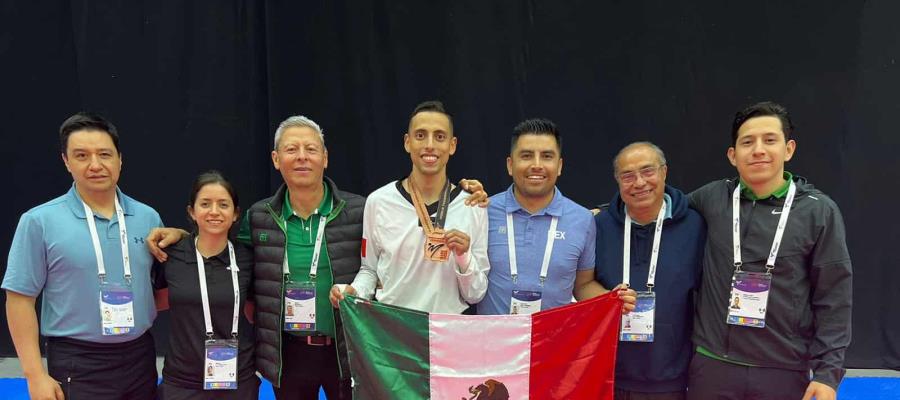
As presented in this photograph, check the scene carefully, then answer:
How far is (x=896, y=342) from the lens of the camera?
15.2 feet

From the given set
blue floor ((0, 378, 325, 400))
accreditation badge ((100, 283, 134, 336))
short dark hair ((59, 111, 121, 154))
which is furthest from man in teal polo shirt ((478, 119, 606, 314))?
blue floor ((0, 378, 325, 400))

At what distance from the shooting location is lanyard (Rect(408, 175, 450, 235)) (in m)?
2.44

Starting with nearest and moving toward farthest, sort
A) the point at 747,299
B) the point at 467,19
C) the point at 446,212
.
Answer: the point at 747,299 → the point at 446,212 → the point at 467,19

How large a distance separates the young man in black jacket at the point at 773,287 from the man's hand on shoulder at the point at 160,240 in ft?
7.52

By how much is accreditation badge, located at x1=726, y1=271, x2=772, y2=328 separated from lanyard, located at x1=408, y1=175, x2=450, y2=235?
1203 millimetres

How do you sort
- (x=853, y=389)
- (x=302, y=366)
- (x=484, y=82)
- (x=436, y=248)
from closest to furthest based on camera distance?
(x=436, y=248) < (x=302, y=366) < (x=853, y=389) < (x=484, y=82)

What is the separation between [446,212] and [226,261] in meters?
0.97

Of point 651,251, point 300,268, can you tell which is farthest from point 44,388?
point 651,251

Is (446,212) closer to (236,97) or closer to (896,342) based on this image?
(236,97)

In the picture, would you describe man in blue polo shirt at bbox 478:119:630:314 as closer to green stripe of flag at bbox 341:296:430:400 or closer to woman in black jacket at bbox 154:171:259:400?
green stripe of flag at bbox 341:296:430:400

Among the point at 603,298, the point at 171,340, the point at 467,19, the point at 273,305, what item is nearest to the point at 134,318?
the point at 171,340

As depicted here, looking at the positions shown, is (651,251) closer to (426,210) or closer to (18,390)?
(426,210)

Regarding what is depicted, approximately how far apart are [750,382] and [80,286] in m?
2.76

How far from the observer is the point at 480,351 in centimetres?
236
